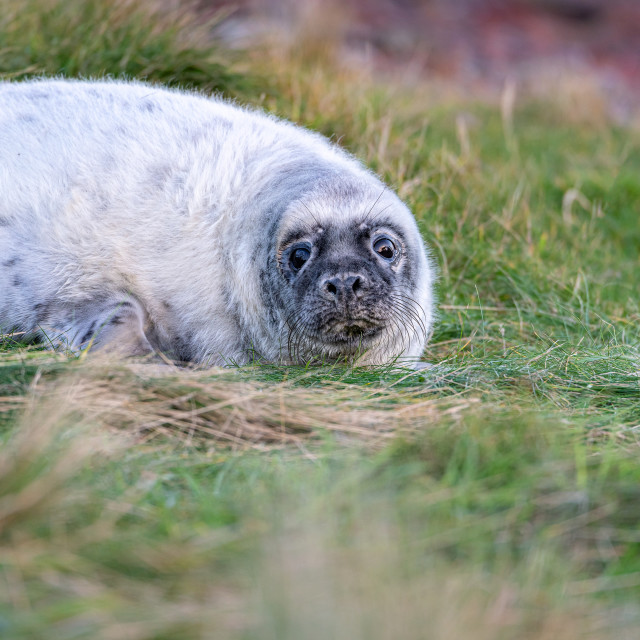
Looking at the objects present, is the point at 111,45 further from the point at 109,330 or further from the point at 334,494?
the point at 334,494

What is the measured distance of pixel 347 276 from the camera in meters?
3.48

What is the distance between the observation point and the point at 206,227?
3.78m

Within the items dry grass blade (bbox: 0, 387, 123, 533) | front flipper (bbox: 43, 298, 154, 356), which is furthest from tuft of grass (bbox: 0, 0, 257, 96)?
dry grass blade (bbox: 0, 387, 123, 533)

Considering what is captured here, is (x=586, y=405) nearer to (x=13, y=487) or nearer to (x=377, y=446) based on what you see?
(x=377, y=446)

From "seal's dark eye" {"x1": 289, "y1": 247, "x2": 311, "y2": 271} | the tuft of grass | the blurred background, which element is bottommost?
"seal's dark eye" {"x1": 289, "y1": 247, "x2": 311, "y2": 271}

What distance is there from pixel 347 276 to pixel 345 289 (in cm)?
5

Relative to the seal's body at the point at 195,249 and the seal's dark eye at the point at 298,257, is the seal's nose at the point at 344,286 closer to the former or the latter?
the seal's body at the point at 195,249

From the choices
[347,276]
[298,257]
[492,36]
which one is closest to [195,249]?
[298,257]

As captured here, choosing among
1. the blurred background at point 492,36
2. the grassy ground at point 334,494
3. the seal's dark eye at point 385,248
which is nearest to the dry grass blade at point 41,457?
the grassy ground at point 334,494

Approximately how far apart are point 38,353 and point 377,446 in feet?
3.75

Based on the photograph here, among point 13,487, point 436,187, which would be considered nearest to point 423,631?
point 13,487

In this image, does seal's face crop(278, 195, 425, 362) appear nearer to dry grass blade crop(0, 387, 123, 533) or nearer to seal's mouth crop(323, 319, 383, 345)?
seal's mouth crop(323, 319, 383, 345)

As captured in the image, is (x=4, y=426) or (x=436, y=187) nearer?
(x=4, y=426)

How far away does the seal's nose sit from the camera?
3.46 metres
